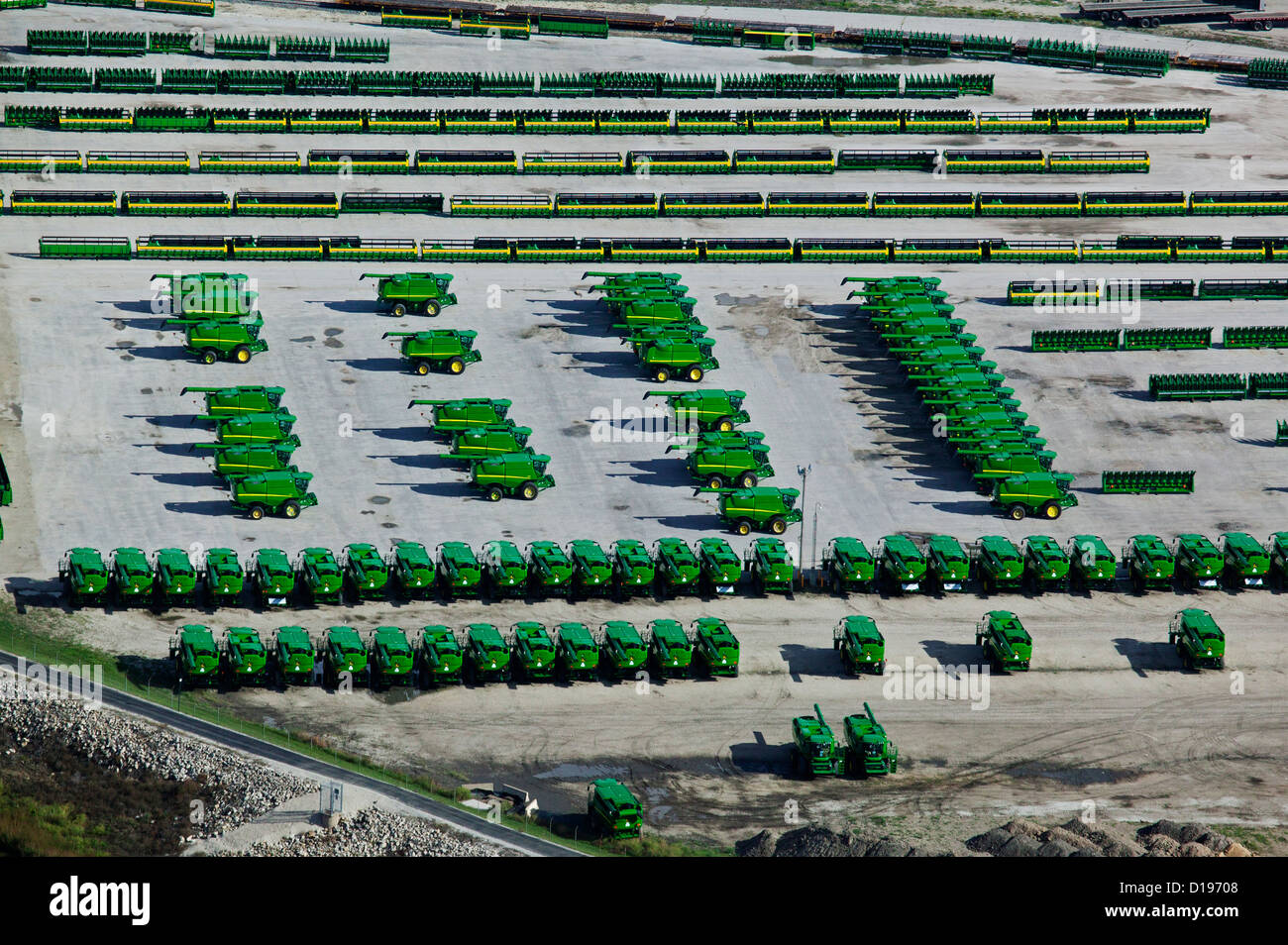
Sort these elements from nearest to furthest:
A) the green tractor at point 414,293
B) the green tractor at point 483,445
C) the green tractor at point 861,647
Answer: the green tractor at point 861,647 < the green tractor at point 483,445 < the green tractor at point 414,293

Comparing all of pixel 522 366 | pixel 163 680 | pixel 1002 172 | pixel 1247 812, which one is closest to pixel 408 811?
pixel 163 680

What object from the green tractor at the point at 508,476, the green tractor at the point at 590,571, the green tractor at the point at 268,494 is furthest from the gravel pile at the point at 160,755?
the green tractor at the point at 508,476

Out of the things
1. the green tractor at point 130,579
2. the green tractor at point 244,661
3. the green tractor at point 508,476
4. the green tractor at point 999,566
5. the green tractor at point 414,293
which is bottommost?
the green tractor at point 244,661

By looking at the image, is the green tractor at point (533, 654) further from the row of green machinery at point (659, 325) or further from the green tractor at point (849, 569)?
the row of green machinery at point (659, 325)

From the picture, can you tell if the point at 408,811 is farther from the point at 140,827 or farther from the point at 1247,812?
the point at 1247,812

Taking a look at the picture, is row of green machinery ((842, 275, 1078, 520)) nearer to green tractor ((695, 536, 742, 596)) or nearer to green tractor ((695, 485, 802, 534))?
green tractor ((695, 485, 802, 534))

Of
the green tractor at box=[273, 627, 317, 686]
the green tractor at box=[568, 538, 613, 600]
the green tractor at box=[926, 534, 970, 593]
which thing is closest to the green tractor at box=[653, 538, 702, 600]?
the green tractor at box=[568, 538, 613, 600]
